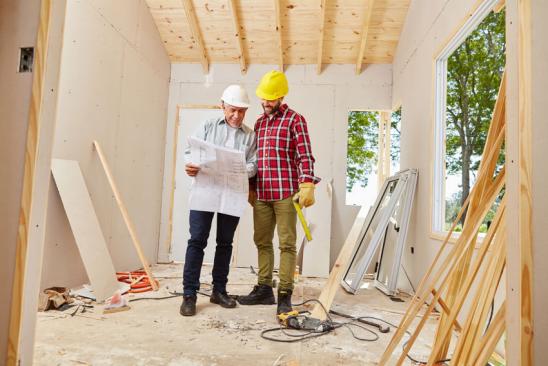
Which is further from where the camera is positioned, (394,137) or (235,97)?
(394,137)

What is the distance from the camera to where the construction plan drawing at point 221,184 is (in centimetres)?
252

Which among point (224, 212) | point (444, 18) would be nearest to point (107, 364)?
point (224, 212)

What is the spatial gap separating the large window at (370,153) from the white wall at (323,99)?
297mm

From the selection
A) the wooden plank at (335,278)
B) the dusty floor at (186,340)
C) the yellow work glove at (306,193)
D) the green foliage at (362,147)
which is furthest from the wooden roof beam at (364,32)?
the dusty floor at (186,340)

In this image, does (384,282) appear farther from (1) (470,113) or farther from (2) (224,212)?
(2) (224,212)

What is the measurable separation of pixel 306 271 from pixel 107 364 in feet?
9.64

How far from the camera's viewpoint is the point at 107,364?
169 cm

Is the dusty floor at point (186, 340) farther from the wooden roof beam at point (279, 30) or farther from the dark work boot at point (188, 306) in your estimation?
the wooden roof beam at point (279, 30)

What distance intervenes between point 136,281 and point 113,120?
5.20 feet

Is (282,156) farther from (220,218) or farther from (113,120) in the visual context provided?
(113,120)

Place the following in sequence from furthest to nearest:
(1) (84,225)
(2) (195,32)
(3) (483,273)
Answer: (2) (195,32), (1) (84,225), (3) (483,273)

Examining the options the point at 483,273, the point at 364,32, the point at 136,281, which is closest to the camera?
the point at 483,273

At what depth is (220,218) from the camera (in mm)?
2730

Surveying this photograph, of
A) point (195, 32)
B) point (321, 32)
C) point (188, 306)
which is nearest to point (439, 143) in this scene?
point (321, 32)
